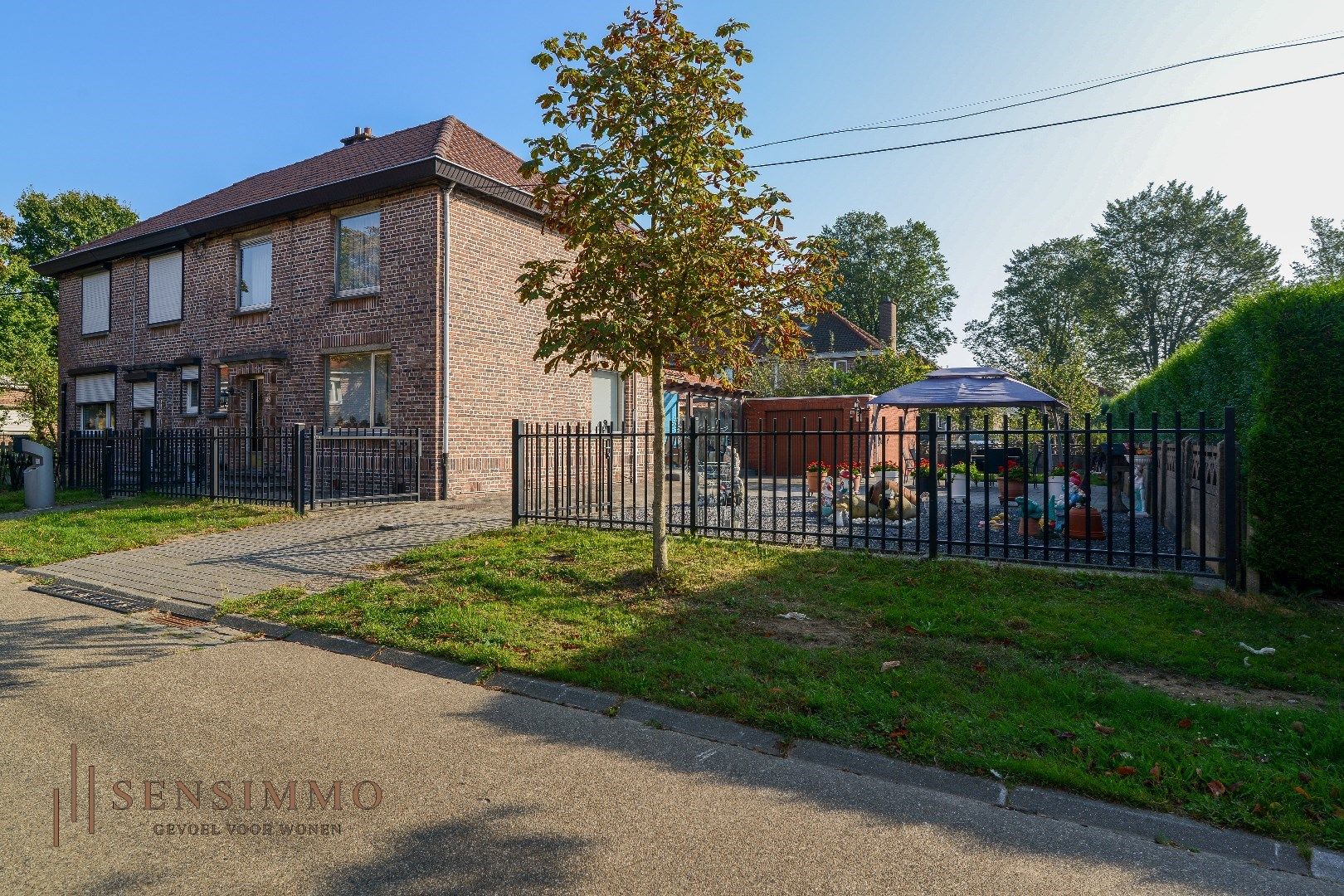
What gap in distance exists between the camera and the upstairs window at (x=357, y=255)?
1452 centimetres

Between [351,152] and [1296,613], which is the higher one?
[351,152]

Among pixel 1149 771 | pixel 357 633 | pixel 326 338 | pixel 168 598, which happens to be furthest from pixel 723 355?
pixel 326 338

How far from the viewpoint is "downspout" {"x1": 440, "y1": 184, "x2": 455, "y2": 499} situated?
1333 centimetres

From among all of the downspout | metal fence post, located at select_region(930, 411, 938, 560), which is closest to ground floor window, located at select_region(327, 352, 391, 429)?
the downspout

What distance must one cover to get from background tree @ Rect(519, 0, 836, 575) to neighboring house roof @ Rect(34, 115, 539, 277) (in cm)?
784

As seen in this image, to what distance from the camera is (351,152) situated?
17.7 metres

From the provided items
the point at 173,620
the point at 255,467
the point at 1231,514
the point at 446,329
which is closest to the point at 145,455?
the point at 255,467

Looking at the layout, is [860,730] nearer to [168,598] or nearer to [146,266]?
[168,598]

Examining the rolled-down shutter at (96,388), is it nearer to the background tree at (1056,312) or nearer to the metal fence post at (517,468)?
the metal fence post at (517,468)

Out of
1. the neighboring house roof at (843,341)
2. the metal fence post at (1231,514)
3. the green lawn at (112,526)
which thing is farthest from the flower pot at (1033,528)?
the neighboring house roof at (843,341)

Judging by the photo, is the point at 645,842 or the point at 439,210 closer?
the point at 645,842

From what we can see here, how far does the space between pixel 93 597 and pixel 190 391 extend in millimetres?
12689

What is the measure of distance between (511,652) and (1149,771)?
11.9 feet

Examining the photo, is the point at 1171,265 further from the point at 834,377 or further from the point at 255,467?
the point at 255,467
